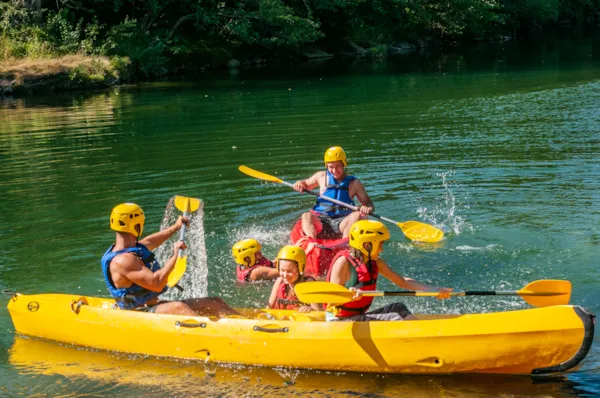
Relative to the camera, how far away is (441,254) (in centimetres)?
911

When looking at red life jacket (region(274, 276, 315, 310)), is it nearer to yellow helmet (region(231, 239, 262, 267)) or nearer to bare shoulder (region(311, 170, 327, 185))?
yellow helmet (region(231, 239, 262, 267))

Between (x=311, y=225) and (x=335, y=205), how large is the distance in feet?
2.03

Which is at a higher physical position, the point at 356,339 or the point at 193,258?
the point at 356,339

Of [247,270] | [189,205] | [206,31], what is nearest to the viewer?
[189,205]

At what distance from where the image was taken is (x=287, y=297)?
24.4 feet

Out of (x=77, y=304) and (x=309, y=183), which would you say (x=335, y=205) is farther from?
(x=77, y=304)

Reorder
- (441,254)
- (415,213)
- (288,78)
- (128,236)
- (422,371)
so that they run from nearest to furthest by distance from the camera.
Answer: (422,371) → (128,236) → (441,254) → (415,213) → (288,78)

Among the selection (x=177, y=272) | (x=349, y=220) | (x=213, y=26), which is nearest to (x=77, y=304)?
(x=177, y=272)

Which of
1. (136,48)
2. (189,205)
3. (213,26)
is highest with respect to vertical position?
(213,26)

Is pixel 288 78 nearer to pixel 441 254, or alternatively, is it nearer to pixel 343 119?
pixel 343 119

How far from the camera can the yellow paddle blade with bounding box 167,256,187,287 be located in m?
6.80

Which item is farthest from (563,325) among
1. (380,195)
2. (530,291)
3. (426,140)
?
(426,140)

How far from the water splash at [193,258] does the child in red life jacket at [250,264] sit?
48 cm

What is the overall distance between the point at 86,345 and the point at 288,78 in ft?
72.8
